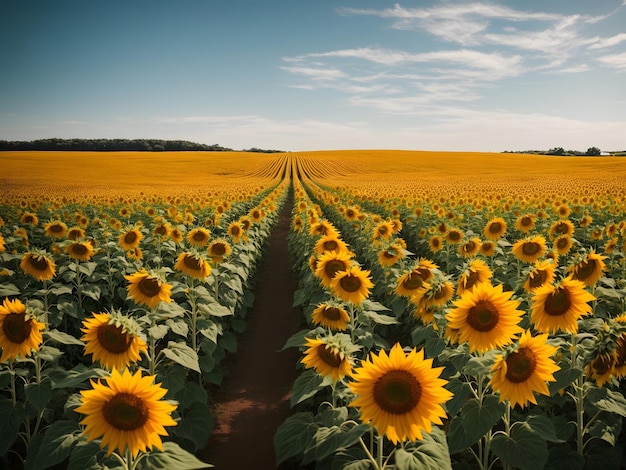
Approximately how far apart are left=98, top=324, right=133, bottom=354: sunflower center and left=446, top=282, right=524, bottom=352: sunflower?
102 inches

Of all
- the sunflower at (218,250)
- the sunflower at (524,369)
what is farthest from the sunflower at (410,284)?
the sunflower at (218,250)

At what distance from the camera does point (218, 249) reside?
301 inches

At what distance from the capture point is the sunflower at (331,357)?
3570mm

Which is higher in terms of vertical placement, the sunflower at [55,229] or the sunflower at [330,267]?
the sunflower at [330,267]

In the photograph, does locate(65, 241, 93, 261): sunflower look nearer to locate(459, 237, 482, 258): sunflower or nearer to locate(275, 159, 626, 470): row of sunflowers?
locate(275, 159, 626, 470): row of sunflowers

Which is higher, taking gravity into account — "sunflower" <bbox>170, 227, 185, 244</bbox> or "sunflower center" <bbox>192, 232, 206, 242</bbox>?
"sunflower center" <bbox>192, 232, 206, 242</bbox>

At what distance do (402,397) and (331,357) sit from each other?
113 centimetres

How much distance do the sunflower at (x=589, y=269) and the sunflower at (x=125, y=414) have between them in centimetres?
432

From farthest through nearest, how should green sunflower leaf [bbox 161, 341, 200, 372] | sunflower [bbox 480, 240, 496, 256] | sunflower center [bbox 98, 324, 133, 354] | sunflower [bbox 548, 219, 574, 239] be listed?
sunflower [bbox 548, 219, 574, 239] → sunflower [bbox 480, 240, 496, 256] → green sunflower leaf [bbox 161, 341, 200, 372] → sunflower center [bbox 98, 324, 133, 354]

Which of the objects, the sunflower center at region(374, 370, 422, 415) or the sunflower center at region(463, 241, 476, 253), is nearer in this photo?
the sunflower center at region(374, 370, 422, 415)

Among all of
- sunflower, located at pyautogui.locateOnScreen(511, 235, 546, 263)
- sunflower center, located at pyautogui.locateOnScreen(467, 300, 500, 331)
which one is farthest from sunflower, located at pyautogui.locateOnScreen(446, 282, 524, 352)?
sunflower, located at pyautogui.locateOnScreen(511, 235, 546, 263)

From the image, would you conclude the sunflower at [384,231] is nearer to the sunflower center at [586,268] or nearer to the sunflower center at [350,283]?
the sunflower center at [350,283]

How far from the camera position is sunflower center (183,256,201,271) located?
5.87m

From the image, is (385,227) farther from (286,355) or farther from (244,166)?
(244,166)
